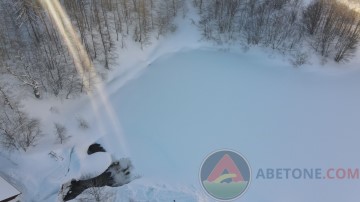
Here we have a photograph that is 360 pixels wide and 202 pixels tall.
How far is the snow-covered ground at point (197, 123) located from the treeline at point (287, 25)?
165 centimetres

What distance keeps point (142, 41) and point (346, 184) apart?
77.9ft

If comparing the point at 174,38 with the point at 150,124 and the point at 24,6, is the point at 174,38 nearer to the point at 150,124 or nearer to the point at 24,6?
the point at 150,124

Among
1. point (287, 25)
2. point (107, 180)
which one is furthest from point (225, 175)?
point (287, 25)

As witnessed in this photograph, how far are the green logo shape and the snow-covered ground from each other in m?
0.60

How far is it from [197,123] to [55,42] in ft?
53.6

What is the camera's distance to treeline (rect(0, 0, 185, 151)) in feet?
127

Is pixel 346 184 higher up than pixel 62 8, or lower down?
lower down

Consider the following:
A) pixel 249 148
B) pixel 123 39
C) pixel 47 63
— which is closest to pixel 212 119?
pixel 249 148

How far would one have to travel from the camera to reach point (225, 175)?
35.9 m

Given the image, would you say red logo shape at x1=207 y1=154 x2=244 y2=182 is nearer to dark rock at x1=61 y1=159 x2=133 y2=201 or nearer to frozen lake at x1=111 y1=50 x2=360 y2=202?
frozen lake at x1=111 y1=50 x2=360 y2=202

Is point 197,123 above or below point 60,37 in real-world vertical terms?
below

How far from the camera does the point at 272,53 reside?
149 ft

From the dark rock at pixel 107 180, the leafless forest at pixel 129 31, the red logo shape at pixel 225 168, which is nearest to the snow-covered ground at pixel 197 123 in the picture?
the dark rock at pixel 107 180

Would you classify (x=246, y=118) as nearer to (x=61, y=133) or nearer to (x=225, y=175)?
(x=225, y=175)
